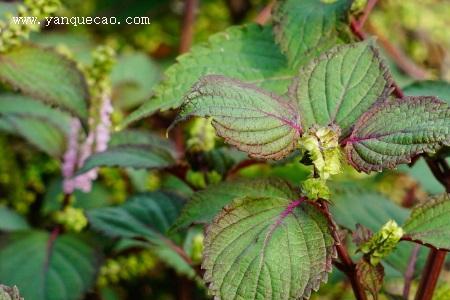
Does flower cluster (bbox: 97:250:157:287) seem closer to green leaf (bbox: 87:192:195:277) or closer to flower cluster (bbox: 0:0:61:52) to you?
green leaf (bbox: 87:192:195:277)

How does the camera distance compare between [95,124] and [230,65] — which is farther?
[95,124]

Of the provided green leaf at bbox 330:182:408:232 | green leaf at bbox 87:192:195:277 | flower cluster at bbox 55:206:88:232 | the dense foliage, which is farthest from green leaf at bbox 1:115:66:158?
green leaf at bbox 330:182:408:232

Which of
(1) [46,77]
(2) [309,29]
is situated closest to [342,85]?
(2) [309,29]

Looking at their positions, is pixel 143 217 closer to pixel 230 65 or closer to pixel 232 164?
pixel 232 164

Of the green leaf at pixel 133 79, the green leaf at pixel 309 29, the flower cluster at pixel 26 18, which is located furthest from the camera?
the green leaf at pixel 133 79

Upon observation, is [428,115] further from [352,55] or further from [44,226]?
[44,226]

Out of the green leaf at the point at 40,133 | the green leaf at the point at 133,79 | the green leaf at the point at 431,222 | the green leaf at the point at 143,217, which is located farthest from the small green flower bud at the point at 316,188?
the green leaf at the point at 133,79

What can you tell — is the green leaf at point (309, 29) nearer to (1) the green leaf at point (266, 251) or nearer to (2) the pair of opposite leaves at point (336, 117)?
(2) the pair of opposite leaves at point (336, 117)

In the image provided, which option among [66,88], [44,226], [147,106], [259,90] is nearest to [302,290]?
[259,90]
